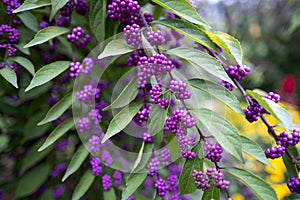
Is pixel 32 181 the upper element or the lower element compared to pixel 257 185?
lower

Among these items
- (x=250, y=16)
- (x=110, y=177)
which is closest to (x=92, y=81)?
(x=110, y=177)

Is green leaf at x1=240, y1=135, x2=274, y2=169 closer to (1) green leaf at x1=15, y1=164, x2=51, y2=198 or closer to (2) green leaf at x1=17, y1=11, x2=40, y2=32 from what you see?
(2) green leaf at x1=17, y1=11, x2=40, y2=32

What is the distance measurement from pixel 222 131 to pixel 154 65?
0.65 feet

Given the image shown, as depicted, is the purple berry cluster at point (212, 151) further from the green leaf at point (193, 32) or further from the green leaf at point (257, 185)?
the green leaf at point (193, 32)

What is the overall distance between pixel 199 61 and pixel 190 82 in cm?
9

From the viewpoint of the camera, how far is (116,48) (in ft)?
2.51

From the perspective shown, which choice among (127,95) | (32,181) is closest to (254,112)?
(127,95)

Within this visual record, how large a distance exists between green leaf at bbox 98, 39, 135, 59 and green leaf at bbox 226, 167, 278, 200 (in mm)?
356

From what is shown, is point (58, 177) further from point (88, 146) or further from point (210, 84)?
point (210, 84)

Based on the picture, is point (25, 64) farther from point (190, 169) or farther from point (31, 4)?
point (190, 169)

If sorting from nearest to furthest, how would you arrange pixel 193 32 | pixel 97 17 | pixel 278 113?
pixel 278 113 < pixel 193 32 < pixel 97 17

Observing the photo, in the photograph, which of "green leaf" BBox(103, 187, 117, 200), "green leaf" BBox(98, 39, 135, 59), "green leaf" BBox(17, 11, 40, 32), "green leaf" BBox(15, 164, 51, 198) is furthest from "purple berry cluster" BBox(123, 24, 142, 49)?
"green leaf" BBox(15, 164, 51, 198)

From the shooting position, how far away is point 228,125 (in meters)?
0.73

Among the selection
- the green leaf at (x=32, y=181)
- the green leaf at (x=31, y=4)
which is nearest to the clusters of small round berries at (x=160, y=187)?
the green leaf at (x=31, y=4)
